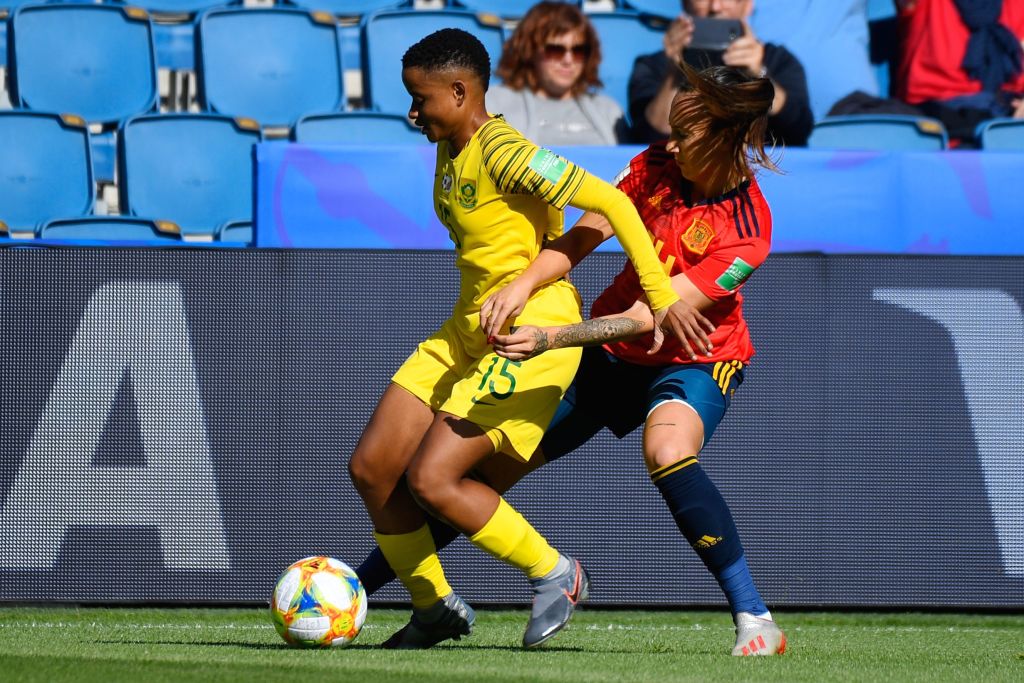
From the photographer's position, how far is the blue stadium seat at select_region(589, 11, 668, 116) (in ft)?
29.2

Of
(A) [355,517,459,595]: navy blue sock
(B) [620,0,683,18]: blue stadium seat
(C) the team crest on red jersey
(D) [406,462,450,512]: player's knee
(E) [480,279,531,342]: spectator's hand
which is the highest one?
(C) the team crest on red jersey

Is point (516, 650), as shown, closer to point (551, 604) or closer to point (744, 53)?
point (551, 604)

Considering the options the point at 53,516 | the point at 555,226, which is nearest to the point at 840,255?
the point at 555,226

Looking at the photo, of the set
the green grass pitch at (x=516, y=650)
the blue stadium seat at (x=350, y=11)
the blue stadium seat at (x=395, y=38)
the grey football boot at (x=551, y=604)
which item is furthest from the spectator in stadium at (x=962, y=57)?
the grey football boot at (x=551, y=604)

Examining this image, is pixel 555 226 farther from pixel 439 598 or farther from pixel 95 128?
pixel 95 128

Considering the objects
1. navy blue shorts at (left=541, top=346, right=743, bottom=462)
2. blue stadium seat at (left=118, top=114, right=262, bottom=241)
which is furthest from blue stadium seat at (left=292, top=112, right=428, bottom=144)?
navy blue shorts at (left=541, top=346, right=743, bottom=462)

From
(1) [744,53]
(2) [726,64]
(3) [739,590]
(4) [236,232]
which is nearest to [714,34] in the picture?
(1) [744,53]

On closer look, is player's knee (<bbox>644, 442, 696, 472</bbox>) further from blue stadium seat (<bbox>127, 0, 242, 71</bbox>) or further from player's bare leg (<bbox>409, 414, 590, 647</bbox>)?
blue stadium seat (<bbox>127, 0, 242, 71</bbox>)

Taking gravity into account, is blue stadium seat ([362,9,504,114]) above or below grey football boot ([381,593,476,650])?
above

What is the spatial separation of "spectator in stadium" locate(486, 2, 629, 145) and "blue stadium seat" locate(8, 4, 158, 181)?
8.55ft

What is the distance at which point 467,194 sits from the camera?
3852mm

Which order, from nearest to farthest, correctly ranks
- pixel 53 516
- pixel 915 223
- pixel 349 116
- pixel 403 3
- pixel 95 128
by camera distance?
1. pixel 53 516
2. pixel 915 223
3. pixel 349 116
4. pixel 95 128
5. pixel 403 3

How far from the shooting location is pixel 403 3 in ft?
30.7

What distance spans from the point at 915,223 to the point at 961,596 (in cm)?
170
